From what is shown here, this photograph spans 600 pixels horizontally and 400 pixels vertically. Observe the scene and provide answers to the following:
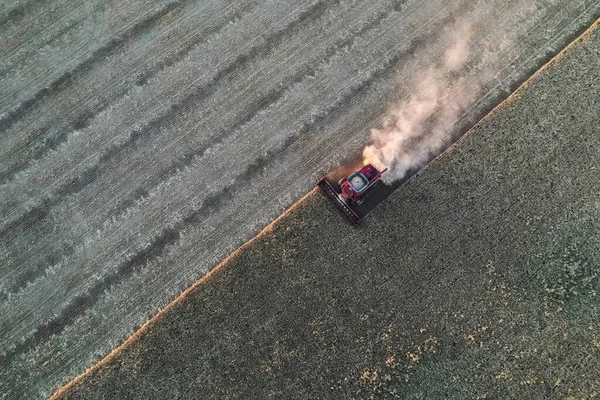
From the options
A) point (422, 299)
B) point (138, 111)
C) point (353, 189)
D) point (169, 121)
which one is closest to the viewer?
point (422, 299)

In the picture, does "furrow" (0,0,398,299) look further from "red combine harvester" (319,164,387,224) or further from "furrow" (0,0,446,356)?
"red combine harvester" (319,164,387,224)

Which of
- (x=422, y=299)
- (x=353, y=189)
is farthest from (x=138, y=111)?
(x=422, y=299)

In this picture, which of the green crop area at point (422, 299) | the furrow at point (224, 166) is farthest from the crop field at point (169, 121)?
the green crop area at point (422, 299)

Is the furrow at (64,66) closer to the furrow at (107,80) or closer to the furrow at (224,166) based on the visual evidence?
the furrow at (107,80)

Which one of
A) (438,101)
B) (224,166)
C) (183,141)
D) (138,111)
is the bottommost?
(438,101)

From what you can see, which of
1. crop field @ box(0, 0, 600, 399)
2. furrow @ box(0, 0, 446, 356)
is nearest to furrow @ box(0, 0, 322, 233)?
crop field @ box(0, 0, 600, 399)

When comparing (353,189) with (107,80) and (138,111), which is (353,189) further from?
(107,80)

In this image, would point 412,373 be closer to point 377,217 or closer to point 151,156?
point 377,217
